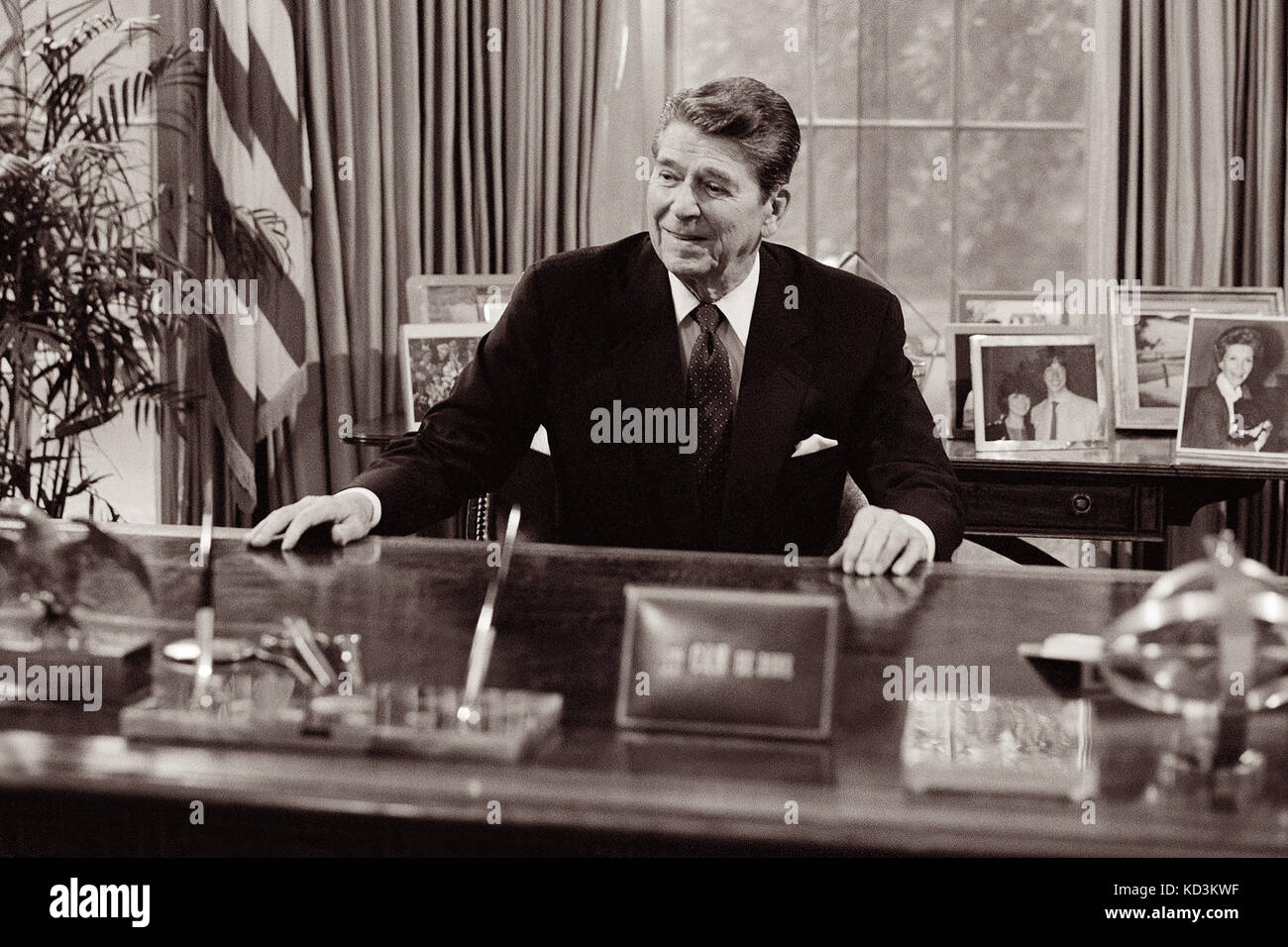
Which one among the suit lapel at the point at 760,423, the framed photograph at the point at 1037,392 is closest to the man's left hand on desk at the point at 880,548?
the suit lapel at the point at 760,423

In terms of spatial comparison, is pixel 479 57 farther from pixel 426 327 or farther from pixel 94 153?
pixel 94 153

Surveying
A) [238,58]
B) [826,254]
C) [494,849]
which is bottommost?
[494,849]

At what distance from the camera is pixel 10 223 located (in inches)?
142

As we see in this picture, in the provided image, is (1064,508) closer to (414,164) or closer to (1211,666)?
(414,164)

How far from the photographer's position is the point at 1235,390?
3.72 metres

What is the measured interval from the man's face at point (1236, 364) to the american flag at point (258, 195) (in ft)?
8.54

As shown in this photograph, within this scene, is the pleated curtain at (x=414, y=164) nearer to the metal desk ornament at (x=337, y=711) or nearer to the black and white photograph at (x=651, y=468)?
the black and white photograph at (x=651, y=468)

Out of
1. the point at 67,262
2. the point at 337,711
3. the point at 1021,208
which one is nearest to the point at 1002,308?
the point at 1021,208

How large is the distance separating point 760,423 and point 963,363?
1520 mm

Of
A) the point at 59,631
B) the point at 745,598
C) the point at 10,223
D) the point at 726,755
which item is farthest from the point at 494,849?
the point at 10,223

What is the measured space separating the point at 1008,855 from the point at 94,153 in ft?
10.7

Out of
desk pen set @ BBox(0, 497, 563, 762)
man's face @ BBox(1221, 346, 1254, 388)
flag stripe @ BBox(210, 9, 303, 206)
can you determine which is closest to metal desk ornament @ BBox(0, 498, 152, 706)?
desk pen set @ BBox(0, 497, 563, 762)

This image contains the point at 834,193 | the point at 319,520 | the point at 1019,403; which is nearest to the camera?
the point at 319,520

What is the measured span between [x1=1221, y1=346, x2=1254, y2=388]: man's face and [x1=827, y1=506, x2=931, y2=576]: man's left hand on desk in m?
2.01
